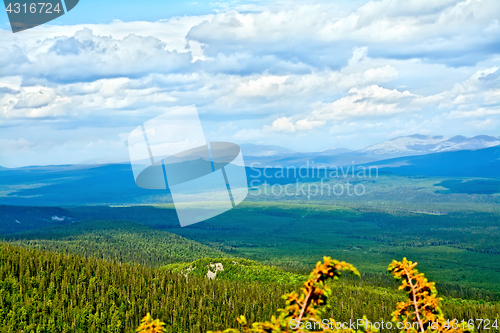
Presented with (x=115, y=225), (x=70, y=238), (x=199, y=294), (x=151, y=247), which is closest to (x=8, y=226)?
(x=115, y=225)

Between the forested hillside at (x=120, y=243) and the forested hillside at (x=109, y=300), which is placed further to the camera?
the forested hillside at (x=120, y=243)

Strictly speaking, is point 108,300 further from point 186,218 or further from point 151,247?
point 151,247

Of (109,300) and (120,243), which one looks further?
(120,243)

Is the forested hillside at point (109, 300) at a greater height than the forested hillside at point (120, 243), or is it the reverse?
the forested hillside at point (109, 300)

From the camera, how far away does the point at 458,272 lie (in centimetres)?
9312

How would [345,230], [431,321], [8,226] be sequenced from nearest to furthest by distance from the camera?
[431,321] < [345,230] < [8,226]

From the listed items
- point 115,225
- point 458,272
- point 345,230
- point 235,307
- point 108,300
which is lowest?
point 345,230

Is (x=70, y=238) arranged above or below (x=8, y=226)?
above

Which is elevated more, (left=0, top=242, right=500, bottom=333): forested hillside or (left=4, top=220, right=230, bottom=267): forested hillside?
(left=0, top=242, right=500, bottom=333): forested hillside

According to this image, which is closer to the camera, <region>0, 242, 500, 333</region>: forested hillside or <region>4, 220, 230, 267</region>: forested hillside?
<region>0, 242, 500, 333</region>: forested hillside

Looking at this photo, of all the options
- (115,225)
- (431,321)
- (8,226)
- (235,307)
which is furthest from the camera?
(8,226)

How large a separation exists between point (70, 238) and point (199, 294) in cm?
8168

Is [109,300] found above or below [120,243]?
above

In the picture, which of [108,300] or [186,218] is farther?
[186,218]
